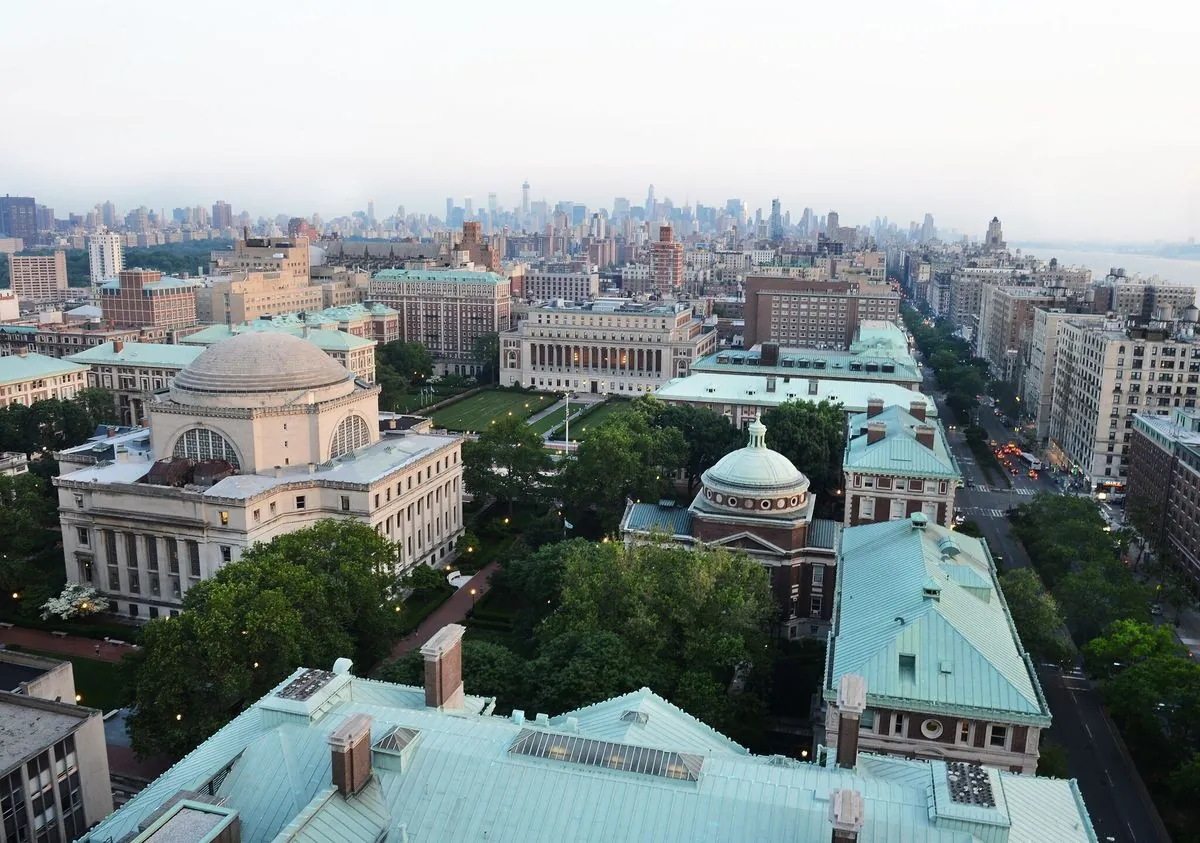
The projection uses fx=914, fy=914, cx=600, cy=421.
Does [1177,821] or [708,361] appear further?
[708,361]

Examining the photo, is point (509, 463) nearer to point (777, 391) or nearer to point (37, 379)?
point (777, 391)

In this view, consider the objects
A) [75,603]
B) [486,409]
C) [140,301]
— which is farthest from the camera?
[140,301]

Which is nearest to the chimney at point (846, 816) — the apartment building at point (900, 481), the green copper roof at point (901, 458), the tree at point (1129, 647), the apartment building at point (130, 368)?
the tree at point (1129, 647)

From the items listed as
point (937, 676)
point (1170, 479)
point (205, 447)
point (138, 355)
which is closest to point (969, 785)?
point (937, 676)

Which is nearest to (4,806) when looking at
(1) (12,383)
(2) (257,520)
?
(2) (257,520)

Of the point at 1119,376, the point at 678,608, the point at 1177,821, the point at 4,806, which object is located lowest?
the point at 1177,821

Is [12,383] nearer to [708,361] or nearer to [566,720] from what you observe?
[708,361]
